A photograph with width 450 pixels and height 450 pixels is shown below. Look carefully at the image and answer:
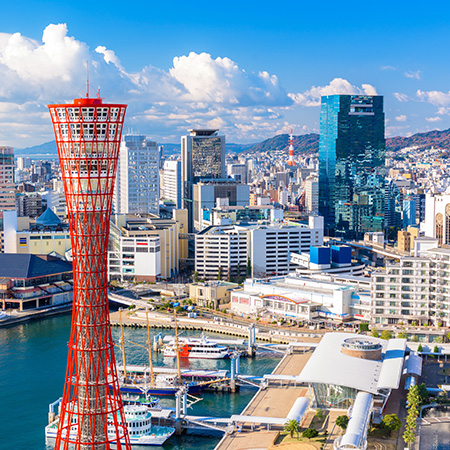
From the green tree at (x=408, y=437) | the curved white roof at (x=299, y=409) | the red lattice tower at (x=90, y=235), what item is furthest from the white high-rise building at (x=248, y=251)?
the red lattice tower at (x=90, y=235)

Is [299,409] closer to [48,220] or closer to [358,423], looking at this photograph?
[358,423]

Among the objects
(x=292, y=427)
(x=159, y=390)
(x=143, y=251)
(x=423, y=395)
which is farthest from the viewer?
(x=143, y=251)

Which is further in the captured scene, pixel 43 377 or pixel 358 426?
pixel 43 377

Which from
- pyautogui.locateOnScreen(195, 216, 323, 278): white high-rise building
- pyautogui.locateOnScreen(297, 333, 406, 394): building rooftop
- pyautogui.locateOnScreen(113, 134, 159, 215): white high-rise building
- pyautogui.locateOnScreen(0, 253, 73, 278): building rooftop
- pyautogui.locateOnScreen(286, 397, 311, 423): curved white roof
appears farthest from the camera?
pyautogui.locateOnScreen(113, 134, 159, 215): white high-rise building

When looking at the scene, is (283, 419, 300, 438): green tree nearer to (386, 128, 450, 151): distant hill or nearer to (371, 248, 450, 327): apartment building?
(371, 248, 450, 327): apartment building

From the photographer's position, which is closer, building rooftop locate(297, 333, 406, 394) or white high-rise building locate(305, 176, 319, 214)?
building rooftop locate(297, 333, 406, 394)

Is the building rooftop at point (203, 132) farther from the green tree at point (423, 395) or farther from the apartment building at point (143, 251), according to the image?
the green tree at point (423, 395)

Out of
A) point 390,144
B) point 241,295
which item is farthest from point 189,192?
point 390,144

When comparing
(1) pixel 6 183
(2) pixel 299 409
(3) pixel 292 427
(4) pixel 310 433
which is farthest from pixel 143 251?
(4) pixel 310 433

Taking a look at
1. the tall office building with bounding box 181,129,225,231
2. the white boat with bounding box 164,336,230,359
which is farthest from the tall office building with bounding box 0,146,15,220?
the white boat with bounding box 164,336,230,359
